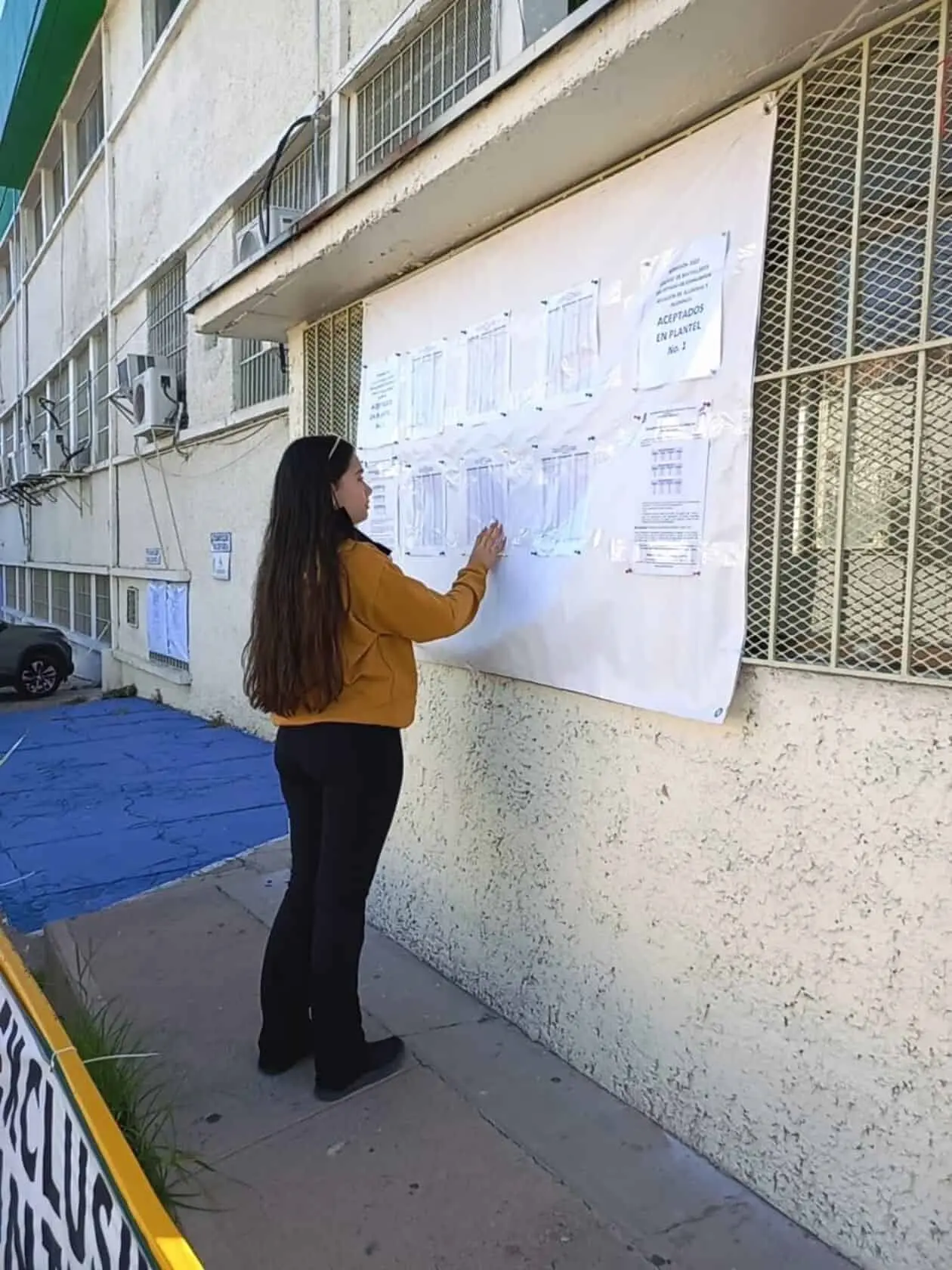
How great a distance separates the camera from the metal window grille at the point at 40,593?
18703 mm

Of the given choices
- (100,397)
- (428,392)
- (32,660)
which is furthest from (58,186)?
(428,392)

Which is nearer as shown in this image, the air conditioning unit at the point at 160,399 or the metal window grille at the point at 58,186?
the air conditioning unit at the point at 160,399

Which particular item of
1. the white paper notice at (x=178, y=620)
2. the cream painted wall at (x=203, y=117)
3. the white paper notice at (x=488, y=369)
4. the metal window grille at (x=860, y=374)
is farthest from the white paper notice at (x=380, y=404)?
the white paper notice at (x=178, y=620)

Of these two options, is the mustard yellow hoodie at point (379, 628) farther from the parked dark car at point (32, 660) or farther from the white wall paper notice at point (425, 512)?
the parked dark car at point (32, 660)

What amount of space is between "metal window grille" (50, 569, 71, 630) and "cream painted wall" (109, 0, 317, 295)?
6778 millimetres

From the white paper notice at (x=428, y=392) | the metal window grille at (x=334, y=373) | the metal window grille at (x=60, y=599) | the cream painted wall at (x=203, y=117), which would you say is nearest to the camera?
the white paper notice at (x=428, y=392)

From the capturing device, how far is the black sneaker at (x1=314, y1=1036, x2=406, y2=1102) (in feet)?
9.04

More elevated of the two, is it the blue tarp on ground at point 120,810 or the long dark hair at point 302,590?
the long dark hair at point 302,590

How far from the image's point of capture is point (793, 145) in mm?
2057

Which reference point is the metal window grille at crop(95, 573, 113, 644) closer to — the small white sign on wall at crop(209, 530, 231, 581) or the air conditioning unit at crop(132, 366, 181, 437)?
the air conditioning unit at crop(132, 366, 181, 437)

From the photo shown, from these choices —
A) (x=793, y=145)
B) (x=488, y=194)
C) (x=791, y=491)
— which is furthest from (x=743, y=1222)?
(x=488, y=194)

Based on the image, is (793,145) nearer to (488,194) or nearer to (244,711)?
(488,194)

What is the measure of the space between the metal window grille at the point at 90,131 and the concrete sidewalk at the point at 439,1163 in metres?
13.9

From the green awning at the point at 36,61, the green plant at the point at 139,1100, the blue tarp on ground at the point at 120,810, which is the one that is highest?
the green awning at the point at 36,61
